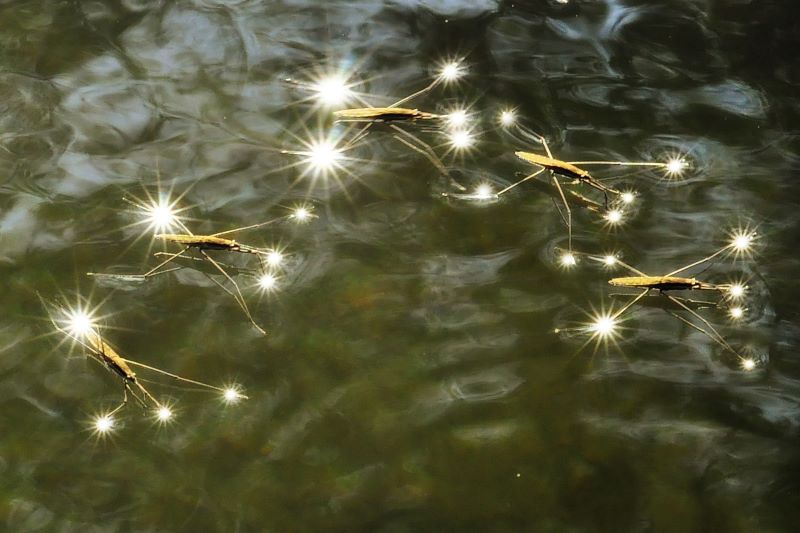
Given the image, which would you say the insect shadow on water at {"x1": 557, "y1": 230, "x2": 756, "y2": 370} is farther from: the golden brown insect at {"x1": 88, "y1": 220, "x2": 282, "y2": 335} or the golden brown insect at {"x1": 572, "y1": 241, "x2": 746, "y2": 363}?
the golden brown insect at {"x1": 88, "y1": 220, "x2": 282, "y2": 335}

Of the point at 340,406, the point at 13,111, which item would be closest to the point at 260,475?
the point at 340,406

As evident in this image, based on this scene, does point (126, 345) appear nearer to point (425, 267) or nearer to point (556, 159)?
point (425, 267)

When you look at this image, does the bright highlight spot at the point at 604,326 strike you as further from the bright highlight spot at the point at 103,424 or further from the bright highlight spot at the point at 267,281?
the bright highlight spot at the point at 103,424

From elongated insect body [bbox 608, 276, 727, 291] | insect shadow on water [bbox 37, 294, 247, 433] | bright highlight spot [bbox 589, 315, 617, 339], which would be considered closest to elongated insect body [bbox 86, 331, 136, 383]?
insect shadow on water [bbox 37, 294, 247, 433]

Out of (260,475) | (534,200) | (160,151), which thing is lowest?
(260,475)

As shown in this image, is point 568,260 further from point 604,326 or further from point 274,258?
point 274,258

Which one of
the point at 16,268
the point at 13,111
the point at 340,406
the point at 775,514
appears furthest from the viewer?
the point at 13,111

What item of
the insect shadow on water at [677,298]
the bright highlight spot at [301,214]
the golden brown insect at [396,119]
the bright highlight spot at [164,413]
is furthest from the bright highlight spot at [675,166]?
the bright highlight spot at [164,413]
